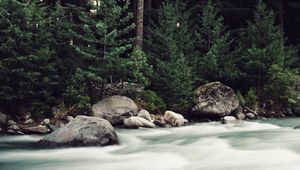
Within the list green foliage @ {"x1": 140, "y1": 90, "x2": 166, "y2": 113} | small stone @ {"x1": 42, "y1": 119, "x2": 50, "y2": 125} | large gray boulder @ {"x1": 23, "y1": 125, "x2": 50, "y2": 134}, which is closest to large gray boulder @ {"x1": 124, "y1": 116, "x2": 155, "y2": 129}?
green foliage @ {"x1": 140, "y1": 90, "x2": 166, "y2": 113}

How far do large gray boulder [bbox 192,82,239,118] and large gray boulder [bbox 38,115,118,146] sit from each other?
797 cm

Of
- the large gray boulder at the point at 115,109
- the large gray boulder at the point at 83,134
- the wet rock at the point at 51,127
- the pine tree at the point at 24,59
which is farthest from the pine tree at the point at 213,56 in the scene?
the large gray boulder at the point at 83,134

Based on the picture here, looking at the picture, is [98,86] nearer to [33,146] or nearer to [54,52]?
[54,52]

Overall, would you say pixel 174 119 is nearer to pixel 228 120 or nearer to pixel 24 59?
pixel 228 120

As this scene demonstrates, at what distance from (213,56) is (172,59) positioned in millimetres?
2989

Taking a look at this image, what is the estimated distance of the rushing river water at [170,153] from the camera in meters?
10.1

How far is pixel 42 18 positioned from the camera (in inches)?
707

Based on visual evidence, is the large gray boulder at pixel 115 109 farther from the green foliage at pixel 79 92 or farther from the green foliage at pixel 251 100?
the green foliage at pixel 251 100

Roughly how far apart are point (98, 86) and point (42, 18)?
3867 mm

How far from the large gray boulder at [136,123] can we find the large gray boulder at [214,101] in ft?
12.1

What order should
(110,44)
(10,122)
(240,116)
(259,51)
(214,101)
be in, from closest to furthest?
(10,122) < (110,44) < (214,101) < (240,116) < (259,51)

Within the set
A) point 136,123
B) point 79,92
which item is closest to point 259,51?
point 136,123

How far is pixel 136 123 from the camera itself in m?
16.8

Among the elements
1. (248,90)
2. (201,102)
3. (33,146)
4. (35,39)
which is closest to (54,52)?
(35,39)
